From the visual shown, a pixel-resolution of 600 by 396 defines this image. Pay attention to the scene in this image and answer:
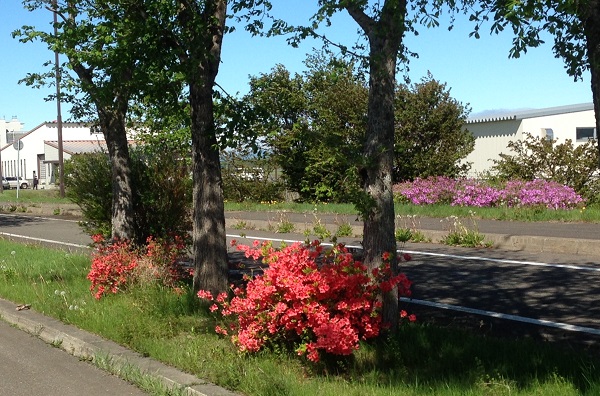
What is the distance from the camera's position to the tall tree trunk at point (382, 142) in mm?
6426

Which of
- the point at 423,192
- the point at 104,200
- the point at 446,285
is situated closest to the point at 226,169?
the point at 423,192

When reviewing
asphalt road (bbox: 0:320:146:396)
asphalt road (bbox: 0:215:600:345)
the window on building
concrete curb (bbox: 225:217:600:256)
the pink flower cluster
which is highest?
the window on building

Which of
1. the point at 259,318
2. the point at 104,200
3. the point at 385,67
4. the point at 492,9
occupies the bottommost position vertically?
the point at 259,318

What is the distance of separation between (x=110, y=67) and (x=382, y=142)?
145 inches

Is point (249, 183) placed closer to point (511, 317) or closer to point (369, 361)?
point (511, 317)

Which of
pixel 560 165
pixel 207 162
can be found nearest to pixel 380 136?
pixel 207 162

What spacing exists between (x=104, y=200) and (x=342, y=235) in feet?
25.0

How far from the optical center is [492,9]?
6414 mm

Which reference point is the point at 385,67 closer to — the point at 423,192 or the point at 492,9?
the point at 492,9

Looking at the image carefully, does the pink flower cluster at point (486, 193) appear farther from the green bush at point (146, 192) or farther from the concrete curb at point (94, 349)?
the concrete curb at point (94, 349)

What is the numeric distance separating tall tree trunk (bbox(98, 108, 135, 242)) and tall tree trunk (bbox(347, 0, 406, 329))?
5.32 meters

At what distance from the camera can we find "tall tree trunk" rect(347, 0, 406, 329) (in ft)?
21.1

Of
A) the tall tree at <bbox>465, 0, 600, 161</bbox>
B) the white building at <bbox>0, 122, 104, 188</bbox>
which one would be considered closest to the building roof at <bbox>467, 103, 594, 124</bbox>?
the tall tree at <bbox>465, 0, 600, 161</bbox>

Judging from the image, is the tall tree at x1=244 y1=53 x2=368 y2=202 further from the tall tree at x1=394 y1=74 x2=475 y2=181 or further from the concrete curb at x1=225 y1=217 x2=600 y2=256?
the concrete curb at x1=225 y1=217 x2=600 y2=256
